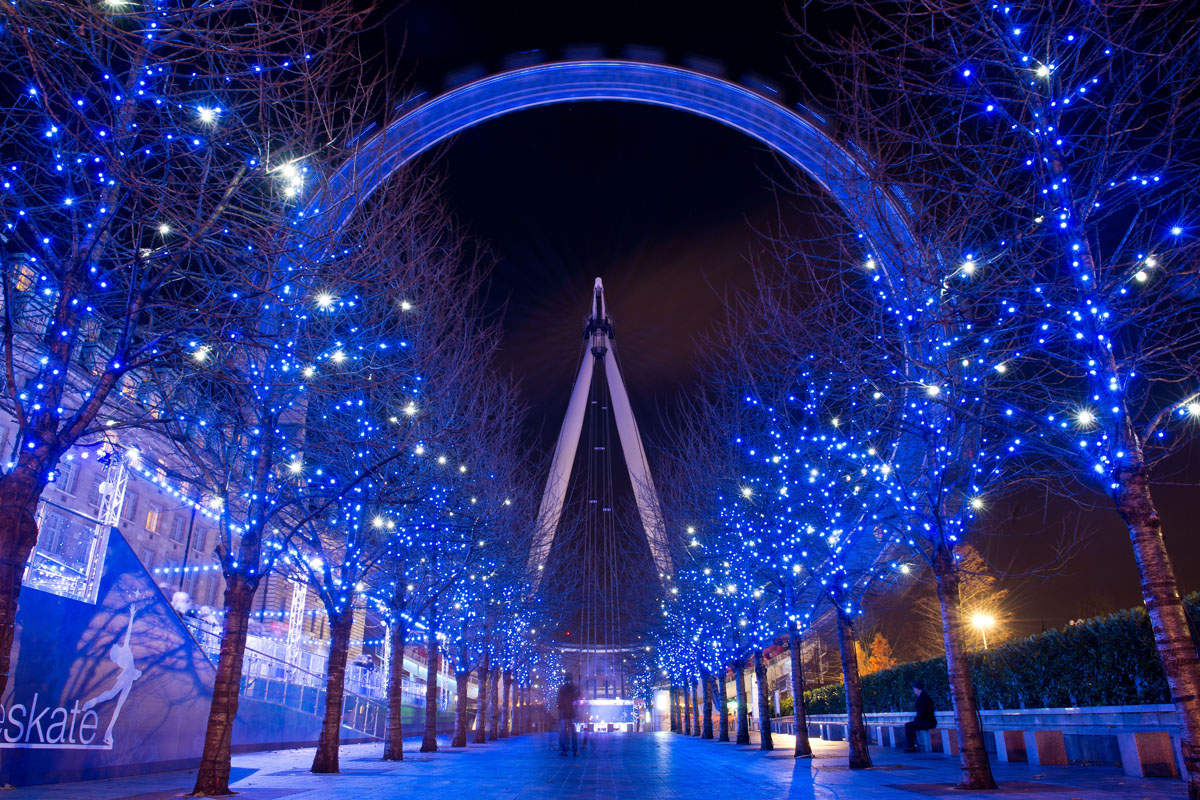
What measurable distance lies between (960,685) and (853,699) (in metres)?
4.85

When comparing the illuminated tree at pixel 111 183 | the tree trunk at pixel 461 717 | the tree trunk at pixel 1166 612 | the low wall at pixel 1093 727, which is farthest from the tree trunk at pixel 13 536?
the tree trunk at pixel 461 717

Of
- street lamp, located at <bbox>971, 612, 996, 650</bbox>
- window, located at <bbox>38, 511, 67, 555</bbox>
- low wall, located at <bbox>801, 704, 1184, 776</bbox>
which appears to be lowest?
low wall, located at <bbox>801, 704, 1184, 776</bbox>

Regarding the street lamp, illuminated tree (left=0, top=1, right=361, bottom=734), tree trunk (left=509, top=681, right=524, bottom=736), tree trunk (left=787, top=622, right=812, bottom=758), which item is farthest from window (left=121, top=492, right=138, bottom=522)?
the street lamp

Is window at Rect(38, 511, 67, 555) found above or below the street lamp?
below

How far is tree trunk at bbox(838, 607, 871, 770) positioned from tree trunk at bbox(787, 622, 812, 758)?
263 cm

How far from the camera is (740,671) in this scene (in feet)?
82.4

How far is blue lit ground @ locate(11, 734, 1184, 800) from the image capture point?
8.28 metres

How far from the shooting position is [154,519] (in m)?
32.2

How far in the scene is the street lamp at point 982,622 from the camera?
125 feet

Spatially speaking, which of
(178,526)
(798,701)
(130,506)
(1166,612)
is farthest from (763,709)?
(178,526)

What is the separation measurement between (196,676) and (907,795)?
11057mm

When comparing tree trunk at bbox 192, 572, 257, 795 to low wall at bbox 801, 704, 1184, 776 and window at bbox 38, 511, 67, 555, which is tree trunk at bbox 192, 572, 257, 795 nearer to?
window at bbox 38, 511, 67, 555

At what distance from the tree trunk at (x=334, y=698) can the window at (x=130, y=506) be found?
70.2 feet

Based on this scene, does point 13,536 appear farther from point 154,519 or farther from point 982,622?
point 982,622
